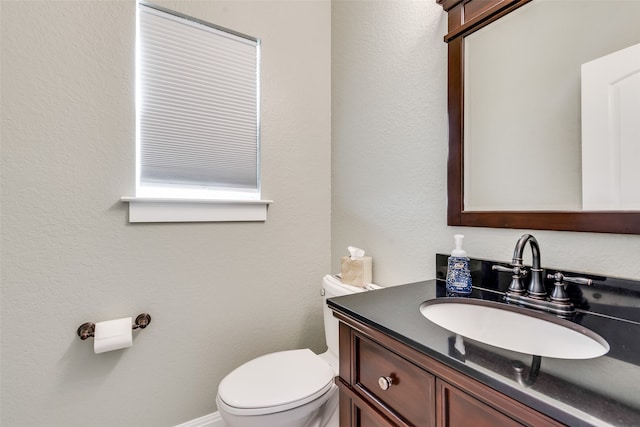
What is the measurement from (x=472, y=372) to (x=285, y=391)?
0.83 meters

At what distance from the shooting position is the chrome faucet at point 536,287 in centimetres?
72

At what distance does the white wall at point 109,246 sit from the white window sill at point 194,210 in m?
0.04

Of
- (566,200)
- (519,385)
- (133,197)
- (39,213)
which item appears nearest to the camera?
(519,385)

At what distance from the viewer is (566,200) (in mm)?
810

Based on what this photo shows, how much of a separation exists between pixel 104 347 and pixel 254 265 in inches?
26.9

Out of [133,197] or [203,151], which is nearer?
[133,197]

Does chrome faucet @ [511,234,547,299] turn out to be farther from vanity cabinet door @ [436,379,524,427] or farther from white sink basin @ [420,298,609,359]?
vanity cabinet door @ [436,379,524,427]

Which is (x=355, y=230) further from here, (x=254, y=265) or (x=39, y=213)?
(x=39, y=213)

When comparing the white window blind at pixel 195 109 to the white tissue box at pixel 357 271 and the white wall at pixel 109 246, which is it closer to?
the white wall at pixel 109 246

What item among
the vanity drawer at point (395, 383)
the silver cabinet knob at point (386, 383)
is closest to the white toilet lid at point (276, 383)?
the vanity drawer at point (395, 383)

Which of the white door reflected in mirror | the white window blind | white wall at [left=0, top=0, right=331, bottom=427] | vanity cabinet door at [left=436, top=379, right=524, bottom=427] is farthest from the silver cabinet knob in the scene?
the white window blind

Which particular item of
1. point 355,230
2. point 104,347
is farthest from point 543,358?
point 104,347

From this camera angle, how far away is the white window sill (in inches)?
49.8

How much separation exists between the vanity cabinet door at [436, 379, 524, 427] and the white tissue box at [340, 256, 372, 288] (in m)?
0.84
